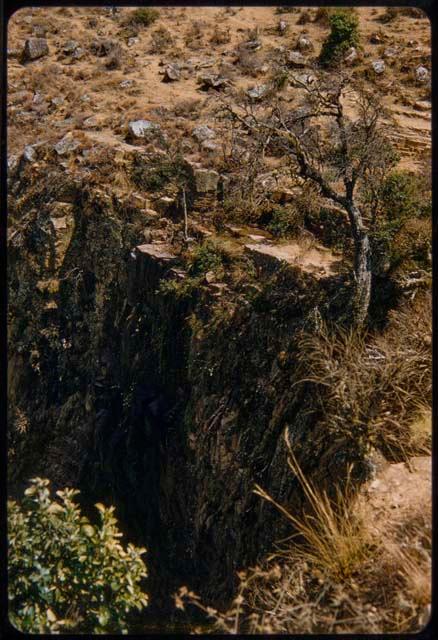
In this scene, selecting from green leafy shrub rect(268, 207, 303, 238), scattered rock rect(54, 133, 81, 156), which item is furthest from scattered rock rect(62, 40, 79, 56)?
green leafy shrub rect(268, 207, 303, 238)

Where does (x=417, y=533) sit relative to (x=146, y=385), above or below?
above

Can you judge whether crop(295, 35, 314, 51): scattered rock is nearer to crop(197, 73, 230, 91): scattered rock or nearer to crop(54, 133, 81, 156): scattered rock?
crop(197, 73, 230, 91): scattered rock

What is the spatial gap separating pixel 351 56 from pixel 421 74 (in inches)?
74.0

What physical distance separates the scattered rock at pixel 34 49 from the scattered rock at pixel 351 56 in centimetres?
1069

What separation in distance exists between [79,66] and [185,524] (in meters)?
16.6

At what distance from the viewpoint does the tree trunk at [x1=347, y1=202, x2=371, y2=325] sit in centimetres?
718

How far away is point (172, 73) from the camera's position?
60.5 feet

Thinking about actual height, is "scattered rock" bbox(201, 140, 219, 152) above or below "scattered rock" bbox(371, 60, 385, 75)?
below

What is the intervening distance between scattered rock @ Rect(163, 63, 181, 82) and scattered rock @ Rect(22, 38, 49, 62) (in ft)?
16.6

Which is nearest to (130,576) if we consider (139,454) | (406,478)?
(406,478)

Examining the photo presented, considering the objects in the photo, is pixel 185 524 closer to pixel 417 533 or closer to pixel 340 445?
pixel 340 445

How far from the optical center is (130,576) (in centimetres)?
435

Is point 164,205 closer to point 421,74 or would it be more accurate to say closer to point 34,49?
point 421,74

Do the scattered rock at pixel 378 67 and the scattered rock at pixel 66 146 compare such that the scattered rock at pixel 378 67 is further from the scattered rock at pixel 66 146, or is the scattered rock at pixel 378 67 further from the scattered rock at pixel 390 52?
the scattered rock at pixel 66 146
